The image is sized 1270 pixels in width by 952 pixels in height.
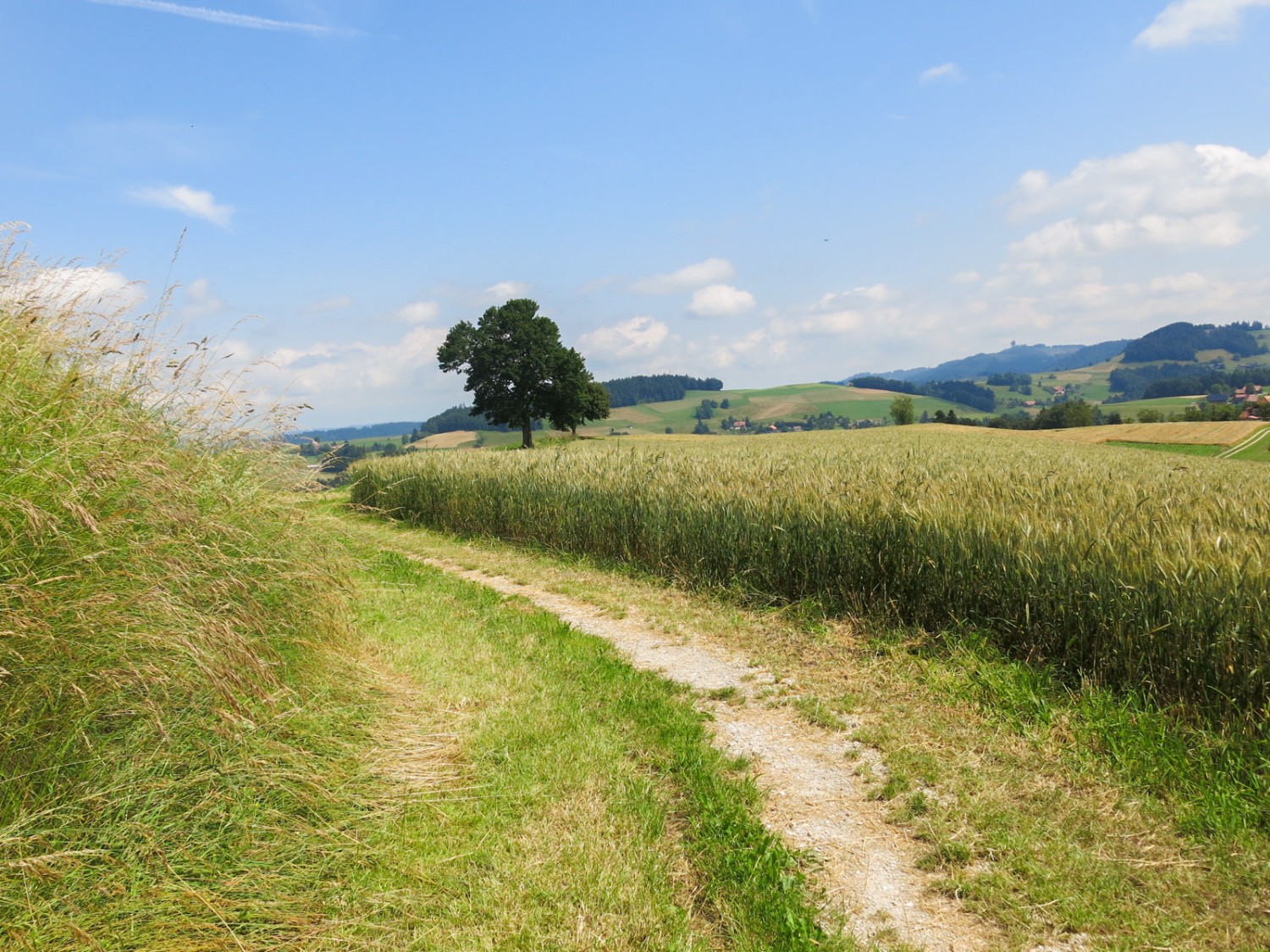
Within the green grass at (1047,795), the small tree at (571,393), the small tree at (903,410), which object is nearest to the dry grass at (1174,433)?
the small tree at (571,393)

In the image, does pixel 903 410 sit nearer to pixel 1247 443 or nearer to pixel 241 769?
pixel 1247 443

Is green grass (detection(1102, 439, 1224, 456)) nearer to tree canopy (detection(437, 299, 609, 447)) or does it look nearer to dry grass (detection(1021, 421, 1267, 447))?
dry grass (detection(1021, 421, 1267, 447))

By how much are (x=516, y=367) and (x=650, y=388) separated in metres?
121

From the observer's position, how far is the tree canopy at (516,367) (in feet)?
153

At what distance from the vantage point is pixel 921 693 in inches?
221

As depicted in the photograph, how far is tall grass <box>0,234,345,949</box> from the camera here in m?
2.58

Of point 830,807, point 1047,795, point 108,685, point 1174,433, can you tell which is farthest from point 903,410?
point 108,685

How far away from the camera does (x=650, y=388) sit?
545 ft

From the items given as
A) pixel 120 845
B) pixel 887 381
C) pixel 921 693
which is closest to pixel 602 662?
pixel 921 693

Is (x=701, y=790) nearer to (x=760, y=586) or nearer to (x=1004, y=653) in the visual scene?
(x=1004, y=653)

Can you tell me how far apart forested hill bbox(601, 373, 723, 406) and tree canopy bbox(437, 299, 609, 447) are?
102 m

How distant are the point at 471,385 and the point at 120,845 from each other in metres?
45.6

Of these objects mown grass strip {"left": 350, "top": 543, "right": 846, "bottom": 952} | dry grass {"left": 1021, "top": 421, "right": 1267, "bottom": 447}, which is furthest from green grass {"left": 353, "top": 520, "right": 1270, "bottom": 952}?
dry grass {"left": 1021, "top": 421, "right": 1267, "bottom": 447}

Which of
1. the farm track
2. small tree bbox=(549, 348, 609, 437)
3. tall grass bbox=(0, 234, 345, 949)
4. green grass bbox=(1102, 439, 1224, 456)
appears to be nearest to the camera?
tall grass bbox=(0, 234, 345, 949)
